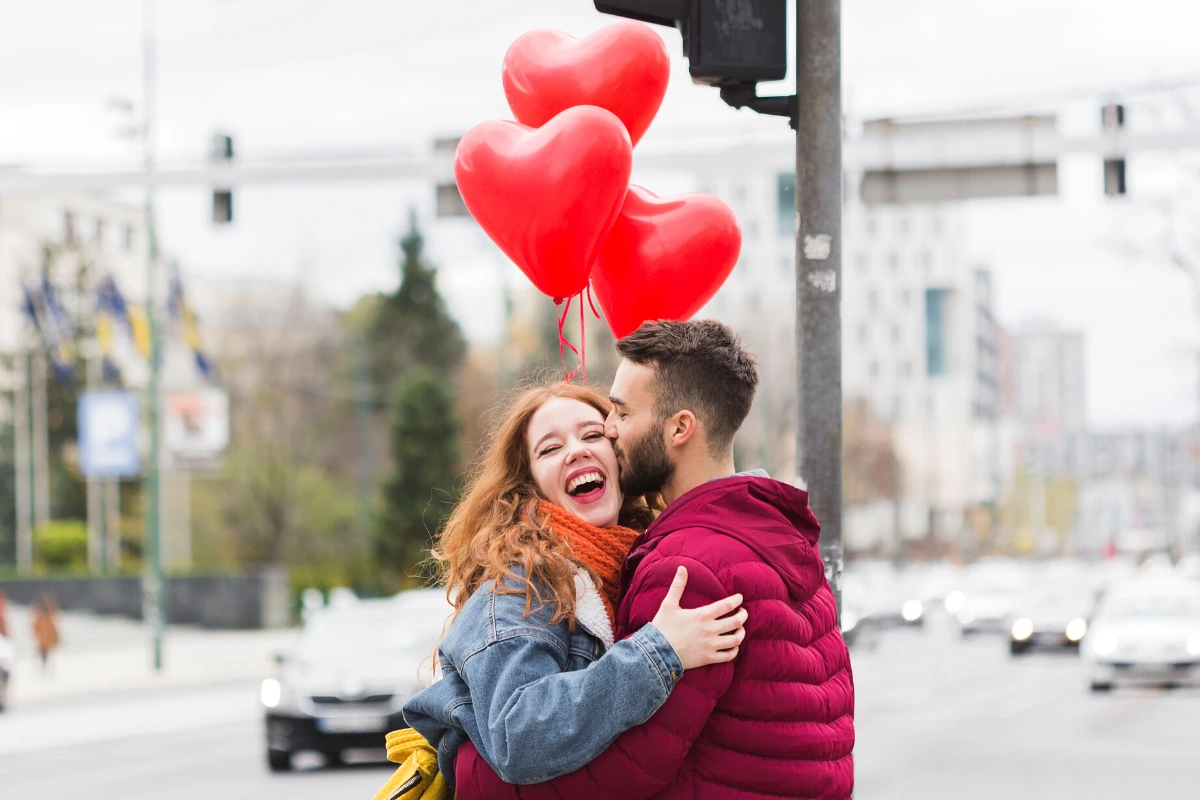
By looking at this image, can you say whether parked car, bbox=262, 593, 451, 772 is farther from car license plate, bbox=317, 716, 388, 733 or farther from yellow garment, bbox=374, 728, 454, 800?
yellow garment, bbox=374, 728, 454, 800

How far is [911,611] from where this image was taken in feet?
173

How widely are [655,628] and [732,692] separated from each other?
0.67 ft

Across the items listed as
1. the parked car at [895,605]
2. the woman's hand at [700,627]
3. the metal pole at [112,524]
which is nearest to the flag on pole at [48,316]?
the metal pole at [112,524]

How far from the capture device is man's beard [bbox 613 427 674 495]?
11.0 feet

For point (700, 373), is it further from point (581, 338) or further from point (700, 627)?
point (581, 338)

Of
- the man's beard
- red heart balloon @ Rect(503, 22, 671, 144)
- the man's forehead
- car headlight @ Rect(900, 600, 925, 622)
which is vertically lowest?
car headlight @ Rect(900, 600, 925, 622)

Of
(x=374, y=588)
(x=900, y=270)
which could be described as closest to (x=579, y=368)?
(x=374, y=588)

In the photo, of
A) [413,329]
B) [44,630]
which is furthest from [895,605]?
[413,329]

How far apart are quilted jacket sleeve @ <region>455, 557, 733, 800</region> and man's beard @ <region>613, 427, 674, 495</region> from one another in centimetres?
25

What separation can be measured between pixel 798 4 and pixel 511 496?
1.68 metres

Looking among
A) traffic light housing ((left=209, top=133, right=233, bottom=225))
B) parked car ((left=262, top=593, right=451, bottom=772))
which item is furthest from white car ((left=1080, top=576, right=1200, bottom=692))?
traffic light housing ((left=209, top=133, right=233, bottom=225))

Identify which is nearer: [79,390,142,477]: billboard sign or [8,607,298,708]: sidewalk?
[8,607,298,708]: sidewalk

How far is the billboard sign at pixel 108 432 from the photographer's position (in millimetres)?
37031

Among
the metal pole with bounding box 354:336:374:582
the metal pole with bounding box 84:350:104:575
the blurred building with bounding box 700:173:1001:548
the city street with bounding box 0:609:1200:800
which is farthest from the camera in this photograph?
the blurred building with bounding box 700:173:1001:548
